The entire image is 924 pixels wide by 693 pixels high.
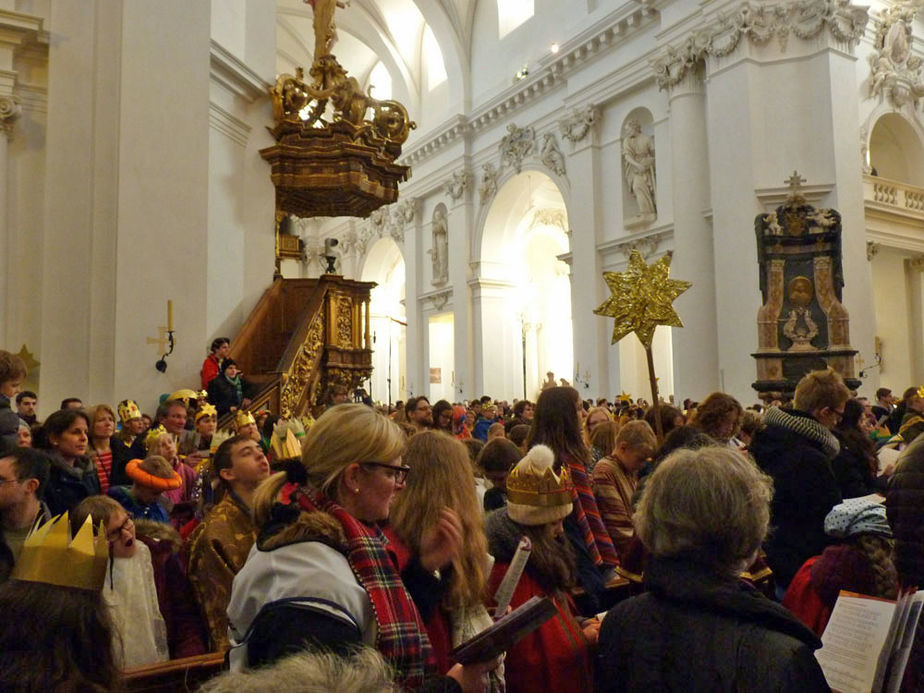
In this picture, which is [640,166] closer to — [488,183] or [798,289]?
[798,289]

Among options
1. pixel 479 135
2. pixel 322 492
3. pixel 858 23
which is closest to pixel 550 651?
pixel 322 492

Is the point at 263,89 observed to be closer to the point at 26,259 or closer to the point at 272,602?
the point at 26,259

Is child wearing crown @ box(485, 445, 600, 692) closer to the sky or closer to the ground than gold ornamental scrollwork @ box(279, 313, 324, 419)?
closer to the ground

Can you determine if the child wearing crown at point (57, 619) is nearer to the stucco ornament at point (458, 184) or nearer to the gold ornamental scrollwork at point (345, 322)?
the gold ornamental scrollwork at point (345, 322)

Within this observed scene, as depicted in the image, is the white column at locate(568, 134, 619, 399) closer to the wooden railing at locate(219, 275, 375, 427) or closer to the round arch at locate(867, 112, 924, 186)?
the round arch at locate(867, 112, 924, 186)

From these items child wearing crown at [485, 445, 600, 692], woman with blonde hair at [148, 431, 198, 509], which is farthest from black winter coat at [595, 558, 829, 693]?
woman with blonde hair at [148, 431, 198, 509]

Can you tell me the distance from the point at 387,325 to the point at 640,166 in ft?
58.4

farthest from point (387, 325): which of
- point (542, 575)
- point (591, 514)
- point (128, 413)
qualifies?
point (542, 575)

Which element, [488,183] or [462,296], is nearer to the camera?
[488,183]

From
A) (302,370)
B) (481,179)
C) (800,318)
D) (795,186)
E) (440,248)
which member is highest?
(481,179)

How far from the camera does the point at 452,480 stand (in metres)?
2.20

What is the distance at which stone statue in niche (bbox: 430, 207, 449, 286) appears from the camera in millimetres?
24875

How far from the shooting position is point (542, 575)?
2482 millimetres

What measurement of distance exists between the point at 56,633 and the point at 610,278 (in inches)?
237
